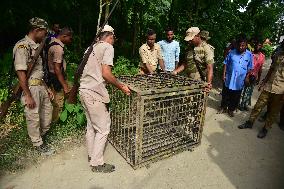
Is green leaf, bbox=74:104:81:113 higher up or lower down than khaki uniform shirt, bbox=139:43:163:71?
lower down

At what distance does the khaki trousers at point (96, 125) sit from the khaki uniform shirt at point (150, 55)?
223 centimetres

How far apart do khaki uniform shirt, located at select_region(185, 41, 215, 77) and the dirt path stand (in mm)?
1436

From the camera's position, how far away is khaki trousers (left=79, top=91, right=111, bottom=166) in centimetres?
375

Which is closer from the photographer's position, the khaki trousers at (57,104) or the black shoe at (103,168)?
the black shoe at (103,168)

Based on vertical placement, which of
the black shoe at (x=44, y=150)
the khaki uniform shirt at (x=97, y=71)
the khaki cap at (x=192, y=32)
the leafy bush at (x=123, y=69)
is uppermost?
the khaki cap at (x=192, y=32)

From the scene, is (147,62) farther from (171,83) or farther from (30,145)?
(30,145)

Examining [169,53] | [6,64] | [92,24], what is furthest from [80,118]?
[92,24]

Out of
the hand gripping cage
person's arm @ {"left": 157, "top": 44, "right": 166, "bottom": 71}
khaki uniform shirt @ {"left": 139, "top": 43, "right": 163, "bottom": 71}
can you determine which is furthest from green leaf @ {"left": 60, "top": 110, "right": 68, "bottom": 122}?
person's arm @ {"left": 157, "top": 44, "right": 166, "bottom": 71}

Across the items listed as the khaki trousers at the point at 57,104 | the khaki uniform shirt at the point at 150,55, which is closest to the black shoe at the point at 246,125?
the khaki uniform shirt at the point at 150,55

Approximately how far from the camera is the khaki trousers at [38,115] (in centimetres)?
405

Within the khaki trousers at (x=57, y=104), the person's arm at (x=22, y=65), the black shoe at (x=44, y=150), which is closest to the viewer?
the person's arm at (x=22, y=65)

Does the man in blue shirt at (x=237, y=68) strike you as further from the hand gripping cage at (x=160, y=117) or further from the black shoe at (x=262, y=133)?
the hand gripping cage at (x=160, y=117)

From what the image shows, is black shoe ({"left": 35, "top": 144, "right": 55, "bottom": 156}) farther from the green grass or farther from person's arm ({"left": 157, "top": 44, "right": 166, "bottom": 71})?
person's arm ({"left": 157, "top": 44, "right": 166, "bottom": 71})

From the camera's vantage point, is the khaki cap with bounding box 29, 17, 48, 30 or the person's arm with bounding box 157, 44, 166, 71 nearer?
the khaki cap with bounding box 29, 17, 48, 30
